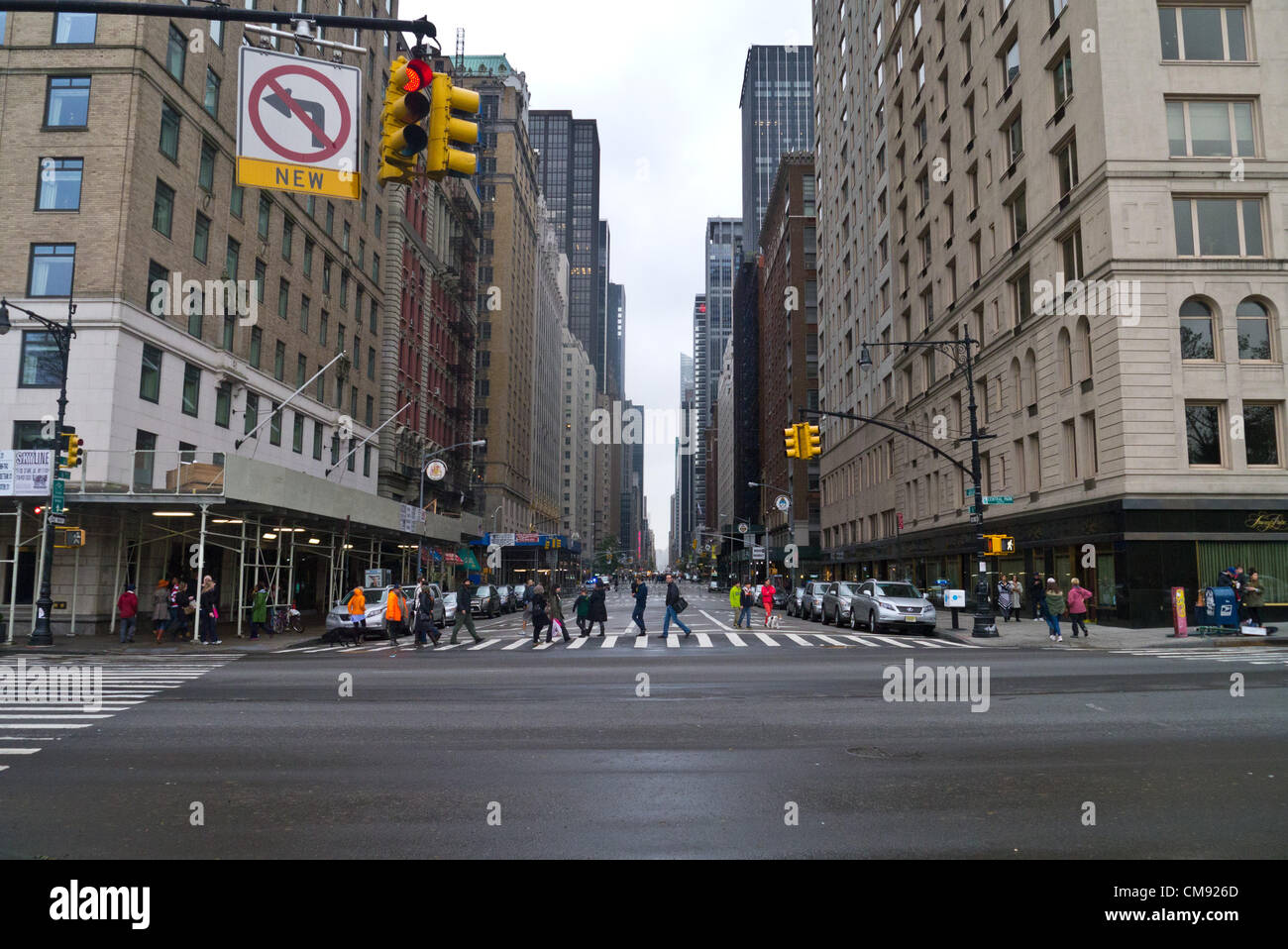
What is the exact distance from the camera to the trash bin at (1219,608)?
23.5 m

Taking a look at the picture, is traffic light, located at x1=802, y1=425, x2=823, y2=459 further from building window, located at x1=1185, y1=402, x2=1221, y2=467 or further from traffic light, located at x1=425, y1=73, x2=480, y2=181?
traffic light, located at x1=425, y1=73, x2=480, y2=181

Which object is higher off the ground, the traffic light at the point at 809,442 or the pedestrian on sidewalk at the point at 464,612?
the traffic light at the point at 809,442

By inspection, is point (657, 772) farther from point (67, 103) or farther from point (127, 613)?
point (67, 103)

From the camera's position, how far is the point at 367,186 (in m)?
49.8

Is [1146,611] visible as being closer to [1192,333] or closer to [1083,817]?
[1192,333]

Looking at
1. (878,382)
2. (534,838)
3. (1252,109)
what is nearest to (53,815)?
(534,838)

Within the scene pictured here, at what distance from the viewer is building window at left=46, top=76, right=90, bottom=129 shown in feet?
93.6

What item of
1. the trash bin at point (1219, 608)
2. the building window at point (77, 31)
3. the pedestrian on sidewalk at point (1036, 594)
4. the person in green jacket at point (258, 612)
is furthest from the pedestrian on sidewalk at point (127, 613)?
the trash bin at point (1219, 608)

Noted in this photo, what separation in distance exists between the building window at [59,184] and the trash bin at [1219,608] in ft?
119

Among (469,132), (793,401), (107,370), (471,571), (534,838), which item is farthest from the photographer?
(793,401)

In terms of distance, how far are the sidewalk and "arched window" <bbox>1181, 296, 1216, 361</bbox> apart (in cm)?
919

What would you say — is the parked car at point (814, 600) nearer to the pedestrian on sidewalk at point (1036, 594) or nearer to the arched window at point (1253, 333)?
the pedestrian on sidewalk at point (1036, 594)

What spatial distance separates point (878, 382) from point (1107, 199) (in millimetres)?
31780

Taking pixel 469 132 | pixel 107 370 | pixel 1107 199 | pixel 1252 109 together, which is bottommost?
pixel 469 132
